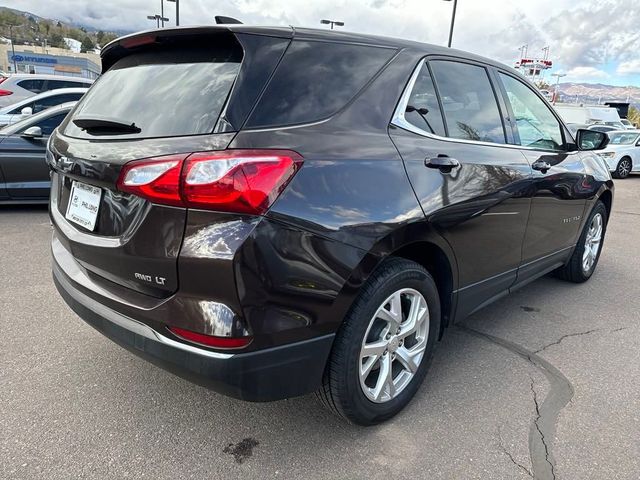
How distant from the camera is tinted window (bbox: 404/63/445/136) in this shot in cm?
247

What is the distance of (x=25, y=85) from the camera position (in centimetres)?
1259

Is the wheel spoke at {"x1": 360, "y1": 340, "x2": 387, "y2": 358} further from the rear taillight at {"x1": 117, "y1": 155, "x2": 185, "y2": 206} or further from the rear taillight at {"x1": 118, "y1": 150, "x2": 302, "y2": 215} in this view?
the rear taillight at {"x1": 117, "y1": 155, "x2": 185, "y2": 206}

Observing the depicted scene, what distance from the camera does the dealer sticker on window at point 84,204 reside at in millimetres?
2148

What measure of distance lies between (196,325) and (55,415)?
112cm

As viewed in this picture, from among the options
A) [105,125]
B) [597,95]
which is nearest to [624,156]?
[105,125]

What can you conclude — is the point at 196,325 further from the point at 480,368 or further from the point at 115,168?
the point at 480,368

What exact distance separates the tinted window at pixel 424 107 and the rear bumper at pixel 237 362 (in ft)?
3.77

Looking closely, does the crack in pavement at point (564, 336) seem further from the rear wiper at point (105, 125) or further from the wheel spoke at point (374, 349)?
the rear wiper at point (105, 125)

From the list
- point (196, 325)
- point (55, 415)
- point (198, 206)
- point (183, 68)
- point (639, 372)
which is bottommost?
point (55, 415)

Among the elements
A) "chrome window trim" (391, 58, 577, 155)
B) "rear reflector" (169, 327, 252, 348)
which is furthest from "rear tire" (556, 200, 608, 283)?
"rear reflector" (169, 327, 252, 348)

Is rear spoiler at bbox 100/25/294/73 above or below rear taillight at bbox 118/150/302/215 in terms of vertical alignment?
above

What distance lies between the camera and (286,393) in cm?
201

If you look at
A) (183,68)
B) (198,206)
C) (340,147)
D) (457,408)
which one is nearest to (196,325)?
(198,206)

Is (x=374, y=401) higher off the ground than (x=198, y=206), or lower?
lower
